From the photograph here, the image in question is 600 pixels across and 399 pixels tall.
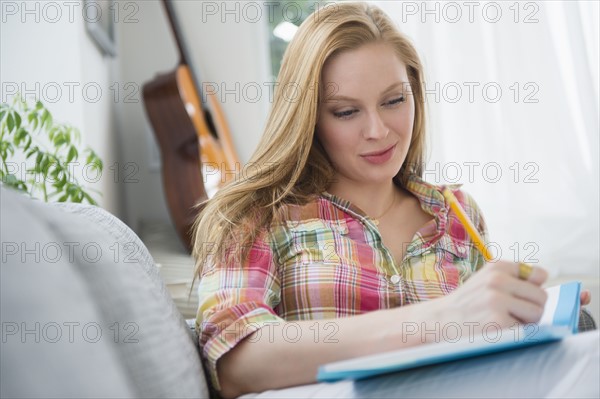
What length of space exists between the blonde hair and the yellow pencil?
0.20 metres

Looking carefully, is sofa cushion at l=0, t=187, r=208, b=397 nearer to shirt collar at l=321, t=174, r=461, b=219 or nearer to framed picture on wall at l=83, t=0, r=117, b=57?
shirt collar at l=321, t=174, r=461, b=219

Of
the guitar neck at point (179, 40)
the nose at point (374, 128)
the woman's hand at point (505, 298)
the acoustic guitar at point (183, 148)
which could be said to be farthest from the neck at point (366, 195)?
the guitar neck at point (179, 40)

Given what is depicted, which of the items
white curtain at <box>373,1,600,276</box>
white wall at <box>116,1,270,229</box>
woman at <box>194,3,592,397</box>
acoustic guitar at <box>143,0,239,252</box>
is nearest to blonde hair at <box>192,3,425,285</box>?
woman at <box>194,3,592,397</box>

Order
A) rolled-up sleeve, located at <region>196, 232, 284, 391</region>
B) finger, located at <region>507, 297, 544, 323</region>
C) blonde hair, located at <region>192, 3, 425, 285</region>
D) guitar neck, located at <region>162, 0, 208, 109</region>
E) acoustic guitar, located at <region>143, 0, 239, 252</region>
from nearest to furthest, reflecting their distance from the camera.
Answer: finger, located at <region>507, 297, 544, 323</region>, rolled-up sleeve, located at <region>196, 232, 284, 391</region>, blonde hair, located at <region>192, 3, 425, 285</region>, acoustic guitar, located at <region>143, 0, 239, 252</region>, guitar neck, located at <region>162, 0, 208, 109</region>

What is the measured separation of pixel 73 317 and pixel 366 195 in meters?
0.67

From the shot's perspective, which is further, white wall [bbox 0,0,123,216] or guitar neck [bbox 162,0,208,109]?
guitar neck [bbox 162,0,208,109]

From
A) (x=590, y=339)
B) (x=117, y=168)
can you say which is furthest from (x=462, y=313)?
(x=117, y=168)

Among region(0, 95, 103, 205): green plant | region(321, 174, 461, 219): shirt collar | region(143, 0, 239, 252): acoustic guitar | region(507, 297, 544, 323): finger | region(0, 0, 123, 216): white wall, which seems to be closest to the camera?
region(507, 297, 544, 323): finger

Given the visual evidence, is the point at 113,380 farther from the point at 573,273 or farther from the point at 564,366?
the point at 573,273

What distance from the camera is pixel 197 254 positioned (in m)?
1.07

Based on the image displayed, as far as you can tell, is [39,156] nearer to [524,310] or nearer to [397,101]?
[397,101]

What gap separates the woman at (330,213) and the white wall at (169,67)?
2.13 metres

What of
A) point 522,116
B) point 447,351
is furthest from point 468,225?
point 522,116

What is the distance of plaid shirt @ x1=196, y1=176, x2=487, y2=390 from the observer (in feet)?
2.91
